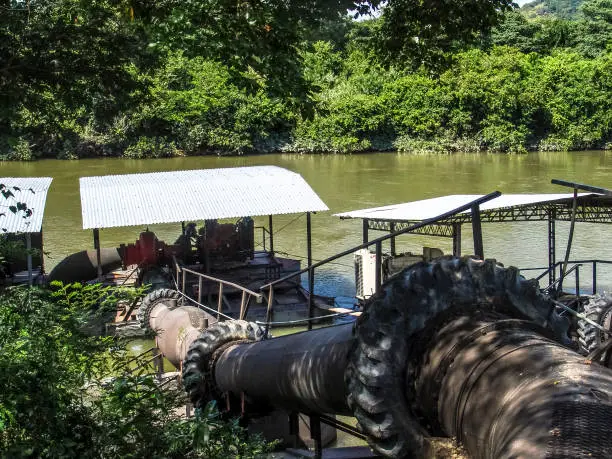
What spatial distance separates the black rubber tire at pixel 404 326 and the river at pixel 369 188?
1357 cm

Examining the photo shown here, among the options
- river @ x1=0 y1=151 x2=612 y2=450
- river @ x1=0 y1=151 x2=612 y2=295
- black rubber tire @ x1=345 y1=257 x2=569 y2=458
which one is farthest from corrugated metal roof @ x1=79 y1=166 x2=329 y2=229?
black rubber tire @ x1=345 y1=257 x2=569 y2=458

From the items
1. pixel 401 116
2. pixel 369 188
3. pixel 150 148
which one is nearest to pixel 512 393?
pixel 369 188

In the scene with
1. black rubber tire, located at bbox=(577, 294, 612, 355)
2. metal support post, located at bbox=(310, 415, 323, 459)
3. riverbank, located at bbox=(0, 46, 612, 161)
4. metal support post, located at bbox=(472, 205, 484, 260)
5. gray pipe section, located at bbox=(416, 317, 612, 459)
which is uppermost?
riverbank, located at bbox=(0, 46, 612, 161)

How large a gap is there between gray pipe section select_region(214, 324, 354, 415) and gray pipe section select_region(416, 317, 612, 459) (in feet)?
1.35

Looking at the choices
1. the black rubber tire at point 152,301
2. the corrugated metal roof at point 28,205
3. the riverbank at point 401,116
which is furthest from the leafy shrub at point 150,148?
the black rubber tire at point 152,301

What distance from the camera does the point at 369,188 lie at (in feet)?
96.4

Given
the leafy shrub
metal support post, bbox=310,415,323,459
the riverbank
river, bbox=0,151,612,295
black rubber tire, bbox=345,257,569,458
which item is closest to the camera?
black rubber tire, bbox=345,257,569,458

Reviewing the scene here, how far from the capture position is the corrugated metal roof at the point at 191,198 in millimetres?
13896

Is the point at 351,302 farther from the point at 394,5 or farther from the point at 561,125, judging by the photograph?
the point at 561,125

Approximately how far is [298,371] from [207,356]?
6.44 feet

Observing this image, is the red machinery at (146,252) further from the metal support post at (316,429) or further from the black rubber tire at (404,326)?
the black rubber tire at (404,326)

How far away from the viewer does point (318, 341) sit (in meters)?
3.13

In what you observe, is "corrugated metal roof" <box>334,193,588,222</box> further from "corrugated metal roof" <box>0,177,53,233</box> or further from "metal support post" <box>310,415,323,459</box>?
"metal support post" <box>310,415,323,459</box>

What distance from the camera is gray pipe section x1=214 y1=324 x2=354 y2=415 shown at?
2.87 metres
